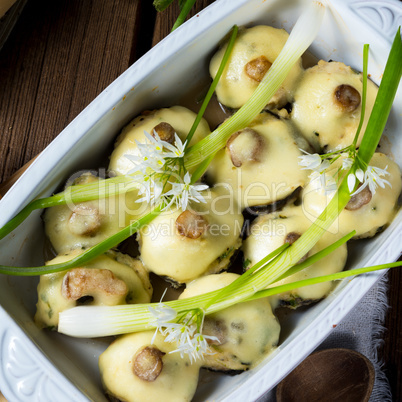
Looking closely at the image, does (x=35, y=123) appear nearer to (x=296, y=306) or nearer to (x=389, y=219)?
(x=296, y=306)

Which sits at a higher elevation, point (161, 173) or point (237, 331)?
point (161, 173)

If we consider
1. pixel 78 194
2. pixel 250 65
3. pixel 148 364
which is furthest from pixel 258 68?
pixel 148 364

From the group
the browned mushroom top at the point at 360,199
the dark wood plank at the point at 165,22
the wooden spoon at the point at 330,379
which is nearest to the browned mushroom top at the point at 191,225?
the browned mushroom top at the point at 360,199

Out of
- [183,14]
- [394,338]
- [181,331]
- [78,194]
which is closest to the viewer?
[181,331]

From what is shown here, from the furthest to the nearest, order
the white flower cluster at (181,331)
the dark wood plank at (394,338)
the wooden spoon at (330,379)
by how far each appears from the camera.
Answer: the dark wood plank at (394,338), the wooden spoon at (330,379), the white flower cluster at (181,331)

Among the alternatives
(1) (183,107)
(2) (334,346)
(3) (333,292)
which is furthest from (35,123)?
(2) (334,346)

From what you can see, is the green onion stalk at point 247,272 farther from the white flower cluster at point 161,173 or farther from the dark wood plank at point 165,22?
the dark wood plank at point 165,22

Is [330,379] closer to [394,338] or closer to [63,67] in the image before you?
[394,338]

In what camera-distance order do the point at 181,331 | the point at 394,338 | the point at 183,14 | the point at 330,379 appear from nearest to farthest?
Answer: the point at 181,331 → the point at 183,14 → the point at 330,379 → the point at 394,338
